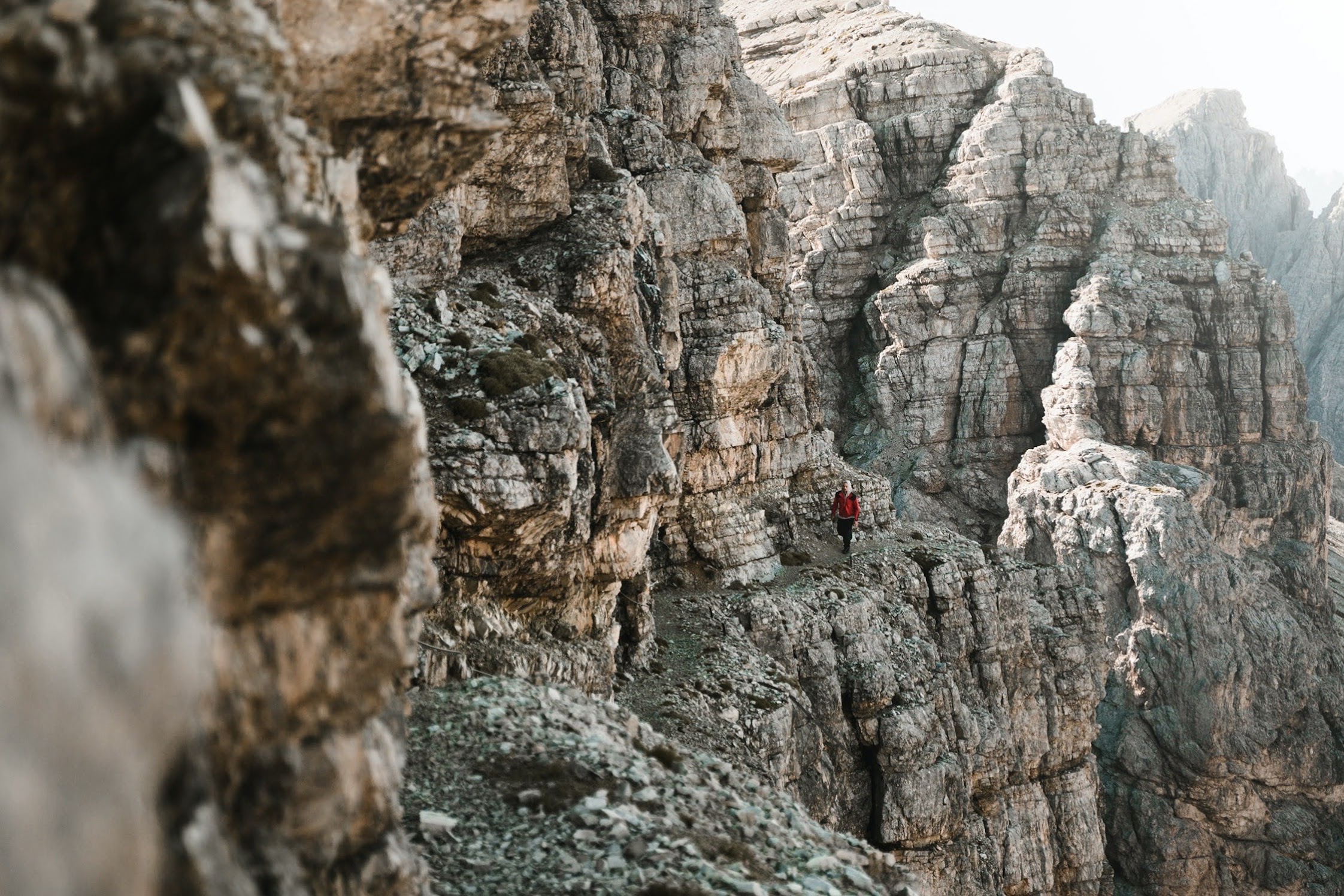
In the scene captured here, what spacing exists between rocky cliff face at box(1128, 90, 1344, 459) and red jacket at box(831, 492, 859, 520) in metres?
145

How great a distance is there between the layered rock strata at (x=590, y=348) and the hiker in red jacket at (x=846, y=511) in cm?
304

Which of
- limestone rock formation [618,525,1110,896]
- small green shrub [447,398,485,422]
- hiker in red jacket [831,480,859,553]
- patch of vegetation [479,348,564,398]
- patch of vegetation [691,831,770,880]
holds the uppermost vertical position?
patch of vegetation [479,348,564,398]

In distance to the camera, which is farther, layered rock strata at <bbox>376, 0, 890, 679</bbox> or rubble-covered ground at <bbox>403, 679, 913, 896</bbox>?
layered rock strata at <bbox>376, 0, 890, 679</bbox>

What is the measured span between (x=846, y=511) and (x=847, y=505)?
27cm

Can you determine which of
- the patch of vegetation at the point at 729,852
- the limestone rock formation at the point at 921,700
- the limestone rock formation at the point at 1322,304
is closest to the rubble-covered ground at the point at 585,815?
the patch of vegetation at the point at 729,852

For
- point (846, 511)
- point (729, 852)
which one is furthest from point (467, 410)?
point (846, 511)

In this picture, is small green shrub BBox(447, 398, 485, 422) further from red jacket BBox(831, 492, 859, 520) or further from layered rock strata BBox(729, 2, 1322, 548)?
layered rock strata BBox(729, 2, 1322, 548)

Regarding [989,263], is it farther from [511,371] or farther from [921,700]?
[511,371]

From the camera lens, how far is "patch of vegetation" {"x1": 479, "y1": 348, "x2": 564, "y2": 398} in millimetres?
23094

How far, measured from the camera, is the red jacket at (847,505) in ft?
162

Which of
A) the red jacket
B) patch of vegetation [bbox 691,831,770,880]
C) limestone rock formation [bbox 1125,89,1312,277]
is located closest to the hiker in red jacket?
the red jacket

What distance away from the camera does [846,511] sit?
49.4 m

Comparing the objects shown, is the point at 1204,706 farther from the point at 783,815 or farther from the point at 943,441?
the point at 783,815

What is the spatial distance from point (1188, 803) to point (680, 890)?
74682 millimetres
